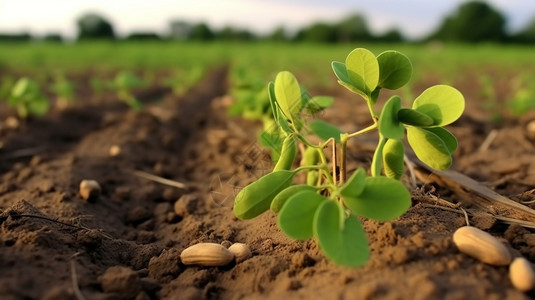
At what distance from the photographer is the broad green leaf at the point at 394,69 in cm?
145

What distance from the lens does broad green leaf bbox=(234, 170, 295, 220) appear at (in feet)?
4.52

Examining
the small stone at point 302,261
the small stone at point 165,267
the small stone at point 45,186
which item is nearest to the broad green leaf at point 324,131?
the small stone at point 302,261

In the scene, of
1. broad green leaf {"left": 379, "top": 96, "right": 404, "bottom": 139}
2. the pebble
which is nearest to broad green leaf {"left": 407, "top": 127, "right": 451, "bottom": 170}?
broad green leaf {"left": 379, "top": 96, "right": 404, "bottom": 139}

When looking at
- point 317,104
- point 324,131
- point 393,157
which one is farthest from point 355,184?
point 317,104

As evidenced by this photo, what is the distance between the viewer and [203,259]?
57.8 inches

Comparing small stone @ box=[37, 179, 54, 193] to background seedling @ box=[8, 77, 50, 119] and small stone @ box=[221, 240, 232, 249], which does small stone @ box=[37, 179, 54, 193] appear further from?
background seedling @ box=[8, 77, 50, 119]

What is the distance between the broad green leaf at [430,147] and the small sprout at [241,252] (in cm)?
61

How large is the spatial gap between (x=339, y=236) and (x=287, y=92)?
0.53 meters

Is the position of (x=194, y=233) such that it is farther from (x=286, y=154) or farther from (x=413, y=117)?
(x=413, y=117)

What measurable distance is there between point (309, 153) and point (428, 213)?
505 mm

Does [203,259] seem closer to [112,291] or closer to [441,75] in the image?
[112,291]

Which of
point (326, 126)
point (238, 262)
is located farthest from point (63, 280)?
point (326, 126)

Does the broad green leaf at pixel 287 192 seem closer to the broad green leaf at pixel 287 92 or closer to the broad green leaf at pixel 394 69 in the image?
the broad green leaf at pixel 287 92

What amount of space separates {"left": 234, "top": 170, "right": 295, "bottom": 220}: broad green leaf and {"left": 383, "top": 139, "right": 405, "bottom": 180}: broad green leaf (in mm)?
299
